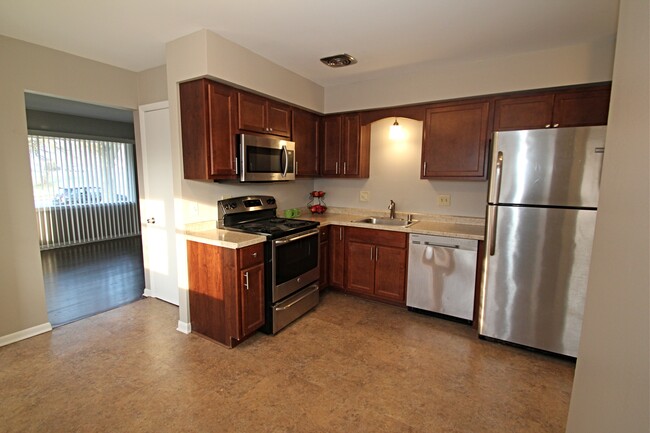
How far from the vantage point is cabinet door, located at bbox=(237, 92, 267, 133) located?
9.34ft

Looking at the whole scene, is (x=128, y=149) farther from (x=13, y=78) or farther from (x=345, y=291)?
(x=345, y=291)

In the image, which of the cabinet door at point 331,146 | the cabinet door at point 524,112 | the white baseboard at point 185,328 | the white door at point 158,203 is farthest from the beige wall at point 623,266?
the white door at point 158,203

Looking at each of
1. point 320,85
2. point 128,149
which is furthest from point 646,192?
point 128,149

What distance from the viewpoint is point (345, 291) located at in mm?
3773

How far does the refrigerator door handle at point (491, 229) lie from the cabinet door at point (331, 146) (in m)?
1.94

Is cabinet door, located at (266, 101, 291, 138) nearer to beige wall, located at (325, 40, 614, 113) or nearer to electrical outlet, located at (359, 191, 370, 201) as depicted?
beige wall, located at (325, 40, 614, 113)

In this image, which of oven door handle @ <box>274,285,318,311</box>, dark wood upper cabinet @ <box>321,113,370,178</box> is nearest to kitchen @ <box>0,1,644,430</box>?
dark wood upper cabinet @ <box>321,113,370,178</box>

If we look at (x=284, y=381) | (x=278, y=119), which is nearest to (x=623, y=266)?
(x=284, y=381)

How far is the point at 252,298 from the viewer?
264cm

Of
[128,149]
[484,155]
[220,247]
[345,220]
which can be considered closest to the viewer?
[220,247]

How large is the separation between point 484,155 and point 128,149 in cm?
720

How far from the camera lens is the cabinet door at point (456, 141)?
3092mm

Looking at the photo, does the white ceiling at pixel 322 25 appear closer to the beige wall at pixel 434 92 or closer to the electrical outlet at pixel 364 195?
the beige wall at pixel 434 92

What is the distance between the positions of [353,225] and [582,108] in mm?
2394
